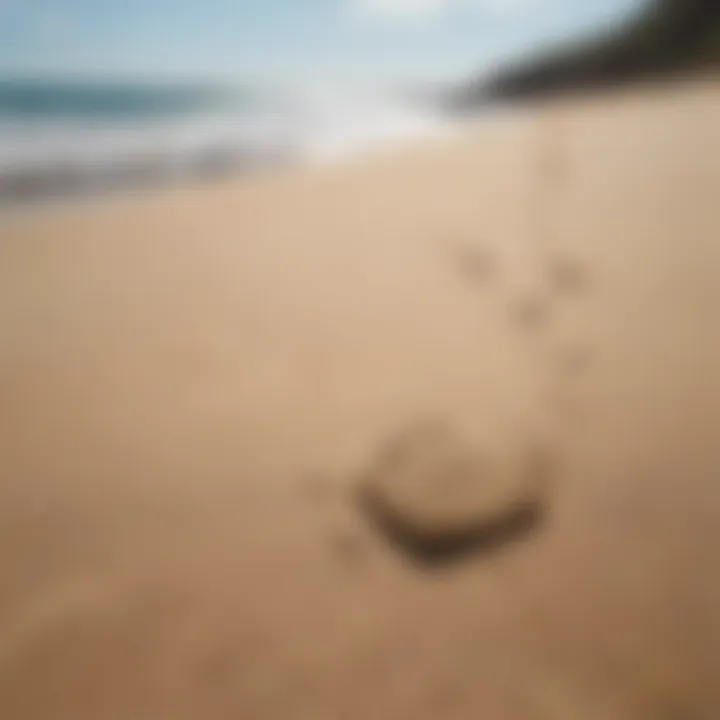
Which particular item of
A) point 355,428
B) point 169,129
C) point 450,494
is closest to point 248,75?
point 169,129

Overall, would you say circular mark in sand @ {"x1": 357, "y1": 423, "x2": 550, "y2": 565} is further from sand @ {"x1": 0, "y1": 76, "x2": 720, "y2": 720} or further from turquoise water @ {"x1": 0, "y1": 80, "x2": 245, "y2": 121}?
turquoise water @ {"x1": 0, "y1": 80, "x2": 245, "y2": 121}

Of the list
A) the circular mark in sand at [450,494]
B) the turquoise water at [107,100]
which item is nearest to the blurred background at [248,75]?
the turquoise water at [107,100]

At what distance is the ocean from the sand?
0.06m

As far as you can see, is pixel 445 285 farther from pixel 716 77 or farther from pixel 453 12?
pixel 716 77

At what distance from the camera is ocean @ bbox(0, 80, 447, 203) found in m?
1.33

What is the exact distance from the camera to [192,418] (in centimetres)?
102

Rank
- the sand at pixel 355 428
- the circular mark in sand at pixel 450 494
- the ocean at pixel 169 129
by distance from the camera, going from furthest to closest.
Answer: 1. the ocean at pixel 169 129
2. the circular mark in sand at pixel 450 494
3. the sand at pixel 355 428

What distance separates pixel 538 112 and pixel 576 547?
107 cm

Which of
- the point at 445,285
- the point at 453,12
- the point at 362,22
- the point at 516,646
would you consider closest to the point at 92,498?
the point at 516,646

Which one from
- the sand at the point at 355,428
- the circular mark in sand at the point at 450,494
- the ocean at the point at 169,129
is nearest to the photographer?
the sand at the point at 355,428

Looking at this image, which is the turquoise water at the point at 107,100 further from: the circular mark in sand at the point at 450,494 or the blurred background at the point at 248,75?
the circular mark in sand at the point at 450,494

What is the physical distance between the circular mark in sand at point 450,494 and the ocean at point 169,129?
0.67 metres

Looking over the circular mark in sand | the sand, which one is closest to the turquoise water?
the sand

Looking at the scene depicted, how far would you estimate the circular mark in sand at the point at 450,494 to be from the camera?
0.89 metres
